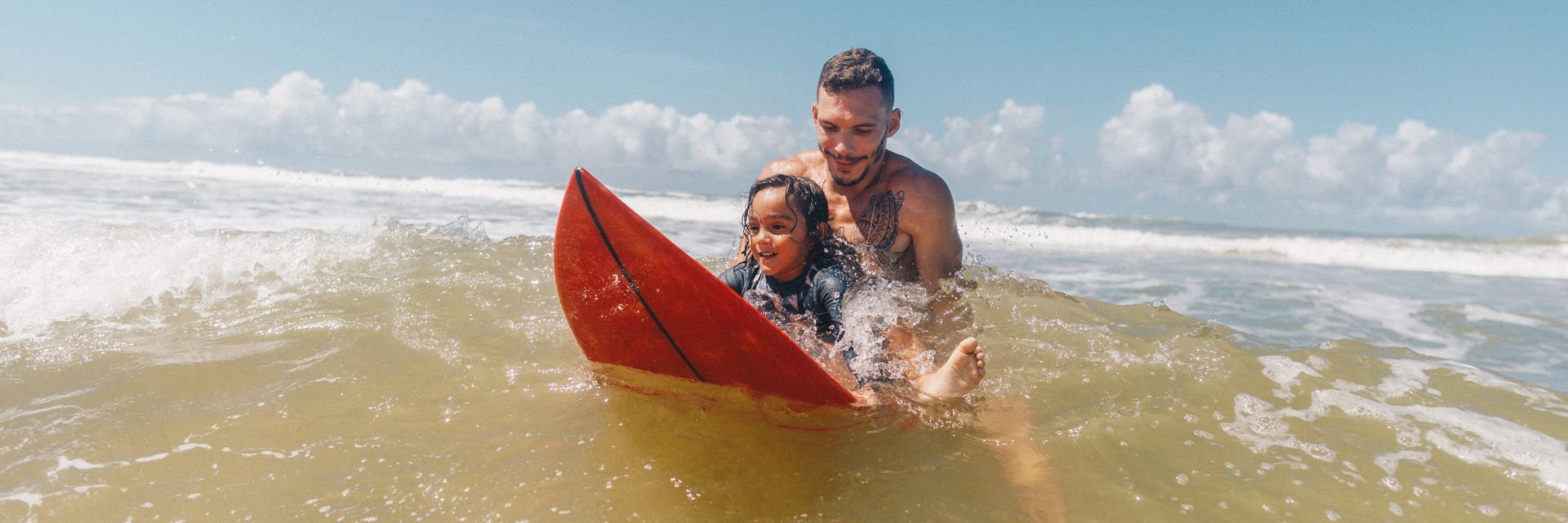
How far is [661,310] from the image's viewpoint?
2.96 meters

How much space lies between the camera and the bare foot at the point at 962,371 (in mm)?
2771

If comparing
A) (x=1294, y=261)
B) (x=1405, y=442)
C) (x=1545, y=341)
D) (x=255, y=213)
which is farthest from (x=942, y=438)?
(x=1294, y=261)

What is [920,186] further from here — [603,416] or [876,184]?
[603,416]

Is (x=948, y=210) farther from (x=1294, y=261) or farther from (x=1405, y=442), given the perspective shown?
(x=1294, y=261)

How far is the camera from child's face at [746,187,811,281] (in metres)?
3.38

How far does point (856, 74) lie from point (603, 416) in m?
1.96

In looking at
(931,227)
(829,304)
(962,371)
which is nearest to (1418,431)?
(962,371)

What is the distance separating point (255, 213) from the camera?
11.1m

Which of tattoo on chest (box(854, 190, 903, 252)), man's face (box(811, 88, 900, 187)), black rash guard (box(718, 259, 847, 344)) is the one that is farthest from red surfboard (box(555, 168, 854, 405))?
tattoo on chest (box(854, 190, 903, 252))

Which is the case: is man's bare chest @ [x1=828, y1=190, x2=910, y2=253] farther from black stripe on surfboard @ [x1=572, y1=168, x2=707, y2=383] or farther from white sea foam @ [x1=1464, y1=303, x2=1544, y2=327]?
white sea foam @ [x1=1464, y1=303, x2=1544, y2=327]

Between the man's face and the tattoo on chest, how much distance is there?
177 millimetres

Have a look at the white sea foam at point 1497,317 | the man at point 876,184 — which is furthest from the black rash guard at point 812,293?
the white sea foam at point 1497,317

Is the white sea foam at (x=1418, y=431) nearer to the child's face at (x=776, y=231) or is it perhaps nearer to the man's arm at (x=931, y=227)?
the man's arm at (x=931, y=227)

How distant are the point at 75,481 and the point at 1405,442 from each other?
4548 millimetres
